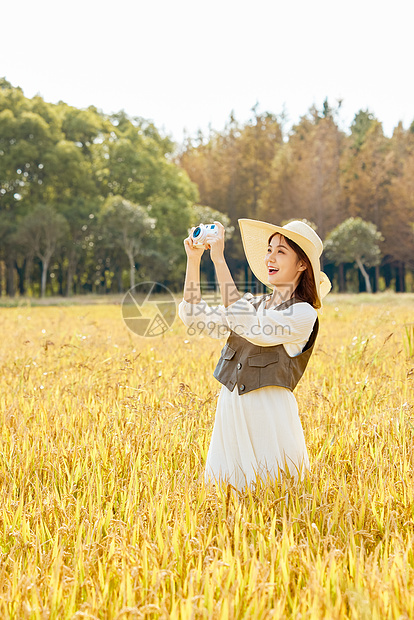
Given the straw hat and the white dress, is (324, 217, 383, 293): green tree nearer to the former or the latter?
the straw hat

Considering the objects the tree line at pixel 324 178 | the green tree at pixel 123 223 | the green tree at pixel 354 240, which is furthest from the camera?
the tree line at pixel 324 178

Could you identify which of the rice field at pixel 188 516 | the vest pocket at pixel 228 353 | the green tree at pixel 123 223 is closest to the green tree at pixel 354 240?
the green tree at pixel 123 223

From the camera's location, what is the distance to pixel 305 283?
2.34 meters

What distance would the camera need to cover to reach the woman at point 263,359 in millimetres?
2139

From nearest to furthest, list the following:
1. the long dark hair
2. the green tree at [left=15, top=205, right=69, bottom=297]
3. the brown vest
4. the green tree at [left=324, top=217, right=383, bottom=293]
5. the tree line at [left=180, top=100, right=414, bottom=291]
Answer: the brown vest
the long dark hair
the green tree at [left=15, top=205, right=69, bottom=297]
the green tree at [left=324, top=217, right=383, bottom=293]
the tree line at [left=180, top=100, right=414, bottom=291]

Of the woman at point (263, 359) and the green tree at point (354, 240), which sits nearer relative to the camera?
the woman at point (263, 359)

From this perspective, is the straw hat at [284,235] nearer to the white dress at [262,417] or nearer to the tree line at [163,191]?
the white dress at [262,417]

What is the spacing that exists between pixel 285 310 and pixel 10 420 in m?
2.09

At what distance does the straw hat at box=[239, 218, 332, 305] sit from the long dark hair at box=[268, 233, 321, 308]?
0.09 feet

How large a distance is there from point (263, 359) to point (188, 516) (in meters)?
0.71

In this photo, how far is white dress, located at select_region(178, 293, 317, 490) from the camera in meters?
2.11

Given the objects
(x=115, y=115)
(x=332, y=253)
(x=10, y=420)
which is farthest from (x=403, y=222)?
(x=10, y=420)

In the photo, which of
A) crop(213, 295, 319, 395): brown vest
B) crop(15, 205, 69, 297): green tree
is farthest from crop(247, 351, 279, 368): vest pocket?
crop(15, 205, 69, 297): green tree

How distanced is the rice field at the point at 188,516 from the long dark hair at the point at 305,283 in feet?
2.50
